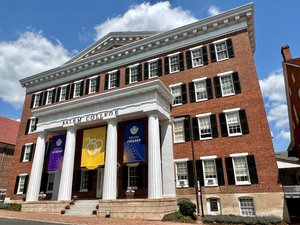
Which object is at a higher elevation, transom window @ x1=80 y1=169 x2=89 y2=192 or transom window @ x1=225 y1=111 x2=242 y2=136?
transom window @ x1=225 y1=111 x2=242 y2=136

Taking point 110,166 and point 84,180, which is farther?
point 84,180

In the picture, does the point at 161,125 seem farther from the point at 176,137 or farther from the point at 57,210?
the point at 57,210

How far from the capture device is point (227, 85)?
842 inches

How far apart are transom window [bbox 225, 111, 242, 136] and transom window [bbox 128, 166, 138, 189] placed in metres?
9.24

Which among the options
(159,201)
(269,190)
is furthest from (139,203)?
(269,190)

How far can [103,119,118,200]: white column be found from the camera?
18234mm

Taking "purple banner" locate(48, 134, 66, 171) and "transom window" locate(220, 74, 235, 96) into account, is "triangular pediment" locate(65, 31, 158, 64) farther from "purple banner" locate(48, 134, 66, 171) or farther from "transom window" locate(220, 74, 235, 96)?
"purple banner" locate(48, 134, 66, 171)

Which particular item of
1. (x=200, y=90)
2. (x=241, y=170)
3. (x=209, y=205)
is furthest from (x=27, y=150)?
(x=241, y=170)

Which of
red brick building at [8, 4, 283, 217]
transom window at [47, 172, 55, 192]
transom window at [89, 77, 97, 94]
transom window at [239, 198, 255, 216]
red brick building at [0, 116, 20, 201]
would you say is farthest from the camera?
red brick building at [0, 116, 20, 201]

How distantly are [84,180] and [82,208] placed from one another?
5.91 m

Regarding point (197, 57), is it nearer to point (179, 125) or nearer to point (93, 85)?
point (179, 125)

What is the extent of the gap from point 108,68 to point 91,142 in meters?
10.2

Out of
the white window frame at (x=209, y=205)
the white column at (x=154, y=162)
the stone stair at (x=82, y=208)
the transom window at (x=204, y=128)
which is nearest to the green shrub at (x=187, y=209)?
Result: the white column at (x=154, y=162)

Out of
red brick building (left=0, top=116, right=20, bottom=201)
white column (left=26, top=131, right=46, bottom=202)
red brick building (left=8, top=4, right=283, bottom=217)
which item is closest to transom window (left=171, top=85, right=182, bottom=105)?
red brick building (left=8, top=4, right=283, bottom=217)
